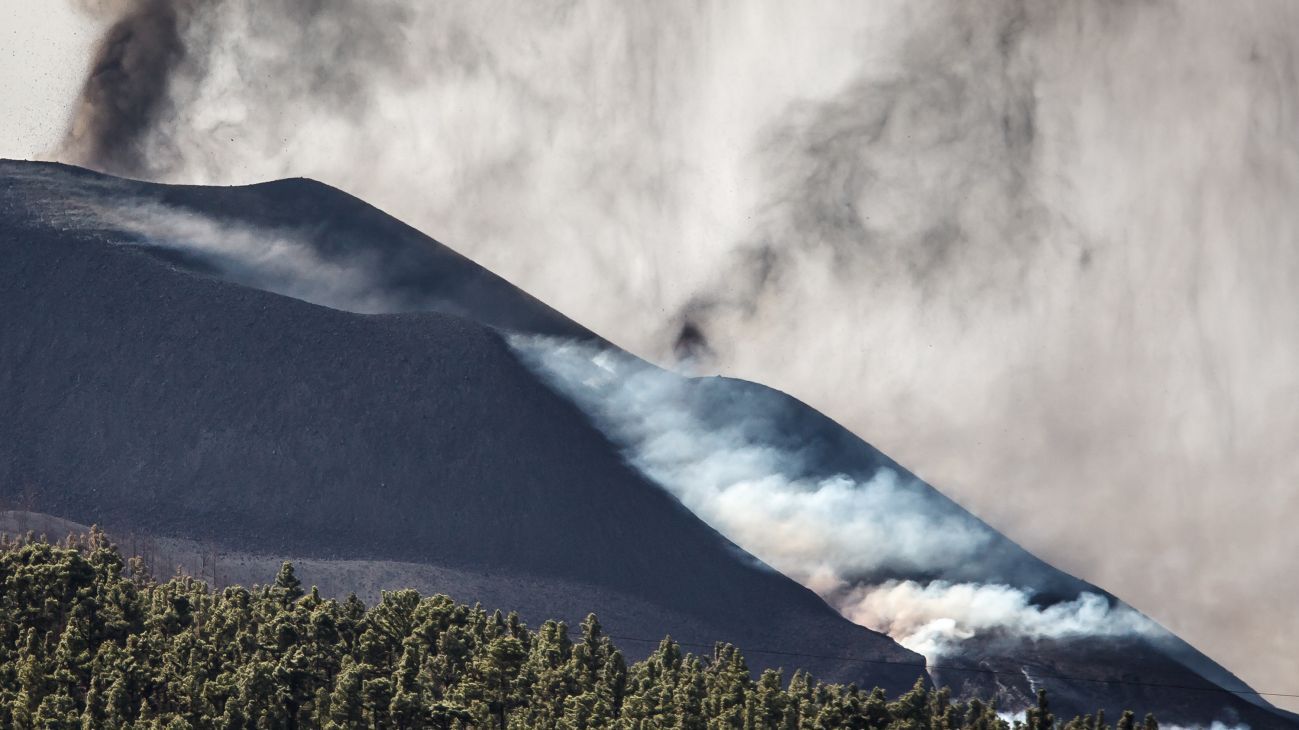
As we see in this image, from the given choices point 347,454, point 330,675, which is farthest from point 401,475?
point 330,675

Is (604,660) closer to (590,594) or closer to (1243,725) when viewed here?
(590,594)

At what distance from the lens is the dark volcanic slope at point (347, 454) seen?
172 m

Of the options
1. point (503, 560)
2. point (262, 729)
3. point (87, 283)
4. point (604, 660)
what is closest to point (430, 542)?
point (503, 560)

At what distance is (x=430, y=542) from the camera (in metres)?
175

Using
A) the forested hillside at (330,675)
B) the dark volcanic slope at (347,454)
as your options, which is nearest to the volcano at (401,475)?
the dark volcanic slope at (347,454)

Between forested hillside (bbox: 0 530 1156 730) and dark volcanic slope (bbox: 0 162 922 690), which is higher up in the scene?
dark volcanic slope (bbox: 0 162 922 690)

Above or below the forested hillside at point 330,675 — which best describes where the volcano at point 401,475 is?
above

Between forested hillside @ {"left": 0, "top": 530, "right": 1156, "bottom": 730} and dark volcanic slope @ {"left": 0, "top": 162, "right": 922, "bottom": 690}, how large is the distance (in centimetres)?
8236

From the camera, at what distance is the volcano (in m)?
168

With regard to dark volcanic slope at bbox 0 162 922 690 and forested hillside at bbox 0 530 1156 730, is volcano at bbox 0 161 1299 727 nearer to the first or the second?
dark volcanic slope at bbox 0 162 922 690

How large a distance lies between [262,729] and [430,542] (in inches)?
4279

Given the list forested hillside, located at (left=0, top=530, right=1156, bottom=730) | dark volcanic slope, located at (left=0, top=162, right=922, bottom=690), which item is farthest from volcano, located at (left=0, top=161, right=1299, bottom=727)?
forested hillside, located at (left=0, top=530, right=1156, bottom=730)

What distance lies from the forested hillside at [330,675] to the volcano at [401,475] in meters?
80.5

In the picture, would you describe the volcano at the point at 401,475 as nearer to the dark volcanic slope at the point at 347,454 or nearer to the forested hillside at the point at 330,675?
the dark volcanic slope at the point at 347,454
